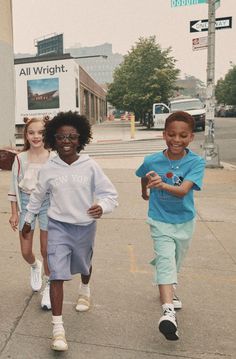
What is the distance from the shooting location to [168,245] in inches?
121

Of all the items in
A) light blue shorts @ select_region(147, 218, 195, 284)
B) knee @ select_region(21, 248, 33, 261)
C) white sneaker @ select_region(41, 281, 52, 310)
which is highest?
light blue shorts @ select_region(147, 218, 195, 284)

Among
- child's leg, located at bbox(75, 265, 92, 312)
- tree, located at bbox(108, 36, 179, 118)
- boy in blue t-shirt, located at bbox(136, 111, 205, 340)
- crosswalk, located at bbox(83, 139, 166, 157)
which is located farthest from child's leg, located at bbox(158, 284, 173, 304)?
tree, located at bbox(108, 36, 179, 118)

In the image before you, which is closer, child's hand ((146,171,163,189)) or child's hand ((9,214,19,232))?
child's hand ((146,171,163,189))

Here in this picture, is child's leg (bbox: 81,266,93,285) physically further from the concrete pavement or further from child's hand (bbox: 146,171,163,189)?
child's hand (bbox: 146,171,163,189)

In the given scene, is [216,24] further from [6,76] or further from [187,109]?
[187,109]

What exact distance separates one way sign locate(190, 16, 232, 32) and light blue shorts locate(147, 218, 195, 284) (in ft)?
30.4

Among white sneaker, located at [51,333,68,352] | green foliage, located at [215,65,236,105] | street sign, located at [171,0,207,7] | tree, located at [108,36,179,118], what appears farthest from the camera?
green foliage, located at [215,65,236,105]

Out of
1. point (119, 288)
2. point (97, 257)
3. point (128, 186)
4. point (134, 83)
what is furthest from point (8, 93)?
point (134, 83)

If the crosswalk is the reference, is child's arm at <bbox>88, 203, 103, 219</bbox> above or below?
above

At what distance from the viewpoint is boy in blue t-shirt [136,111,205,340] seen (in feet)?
9.84

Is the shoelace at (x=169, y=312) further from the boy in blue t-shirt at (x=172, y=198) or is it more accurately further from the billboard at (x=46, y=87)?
the billboard at (x=46, y=87)

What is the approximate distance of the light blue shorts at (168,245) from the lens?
3.01 meters

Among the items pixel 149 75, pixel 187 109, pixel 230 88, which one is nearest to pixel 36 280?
pixel 187 109

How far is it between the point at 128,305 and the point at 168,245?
2.52 ft
